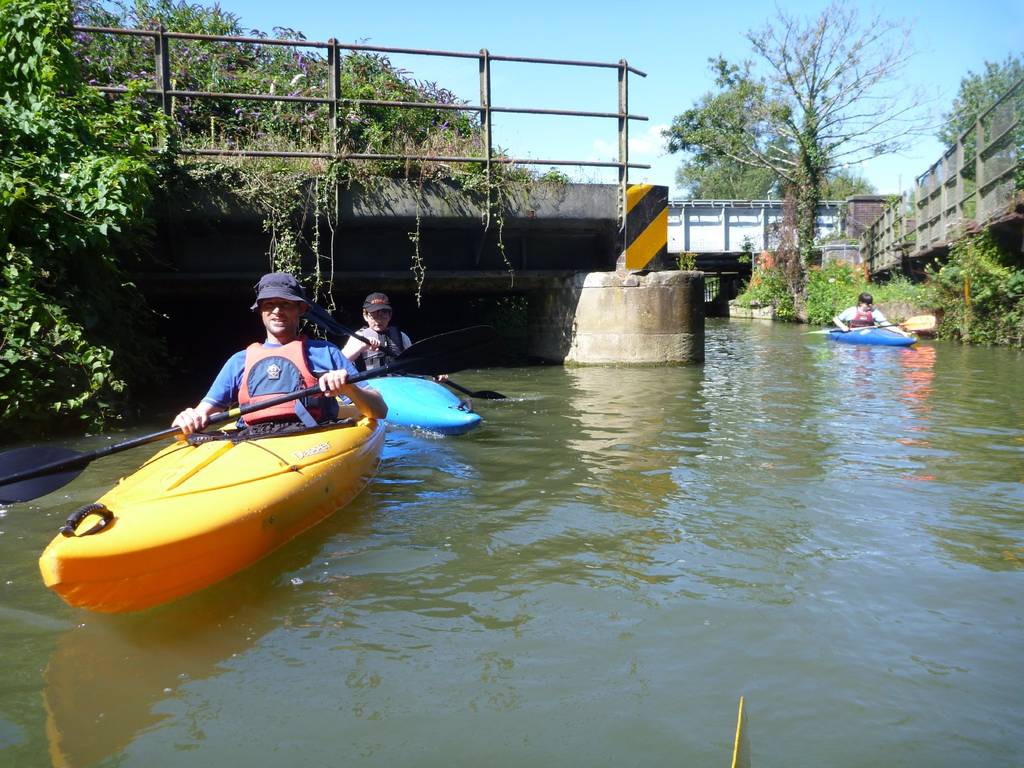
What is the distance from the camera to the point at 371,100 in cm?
967

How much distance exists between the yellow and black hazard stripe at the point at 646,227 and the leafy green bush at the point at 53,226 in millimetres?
5926

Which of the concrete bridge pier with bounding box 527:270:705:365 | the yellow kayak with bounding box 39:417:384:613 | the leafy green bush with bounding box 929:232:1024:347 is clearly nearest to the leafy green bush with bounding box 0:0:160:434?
the yellow kayak with bounding box 39:417:384:613

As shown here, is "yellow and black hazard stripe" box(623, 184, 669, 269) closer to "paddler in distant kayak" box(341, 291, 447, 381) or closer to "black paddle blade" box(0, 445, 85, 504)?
"paddler in distant kayak" box(341, 291, 447, 381)

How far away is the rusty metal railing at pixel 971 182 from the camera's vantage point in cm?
1164

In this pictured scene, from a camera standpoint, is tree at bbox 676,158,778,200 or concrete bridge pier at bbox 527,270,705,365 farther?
tree at bbox 676,158,778,200

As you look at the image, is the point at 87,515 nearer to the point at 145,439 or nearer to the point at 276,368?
the point at 145,439

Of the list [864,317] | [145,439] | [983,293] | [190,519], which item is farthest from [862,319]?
[190,519]

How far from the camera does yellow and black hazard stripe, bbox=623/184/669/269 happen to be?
A: 429 inches

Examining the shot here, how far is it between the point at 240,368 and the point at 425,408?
103 inches

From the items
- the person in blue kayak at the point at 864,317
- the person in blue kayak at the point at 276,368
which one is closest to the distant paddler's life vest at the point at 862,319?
the person in blue kayak at the point at 864,317

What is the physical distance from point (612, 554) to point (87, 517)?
2.21 metres

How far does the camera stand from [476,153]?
33.1 ft

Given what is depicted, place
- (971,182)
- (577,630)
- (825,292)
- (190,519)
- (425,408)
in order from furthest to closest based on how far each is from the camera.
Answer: (825,292), (971,182), (425,408), (190,519), (577,630)

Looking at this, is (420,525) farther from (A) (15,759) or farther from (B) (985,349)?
(B) (985,349)
